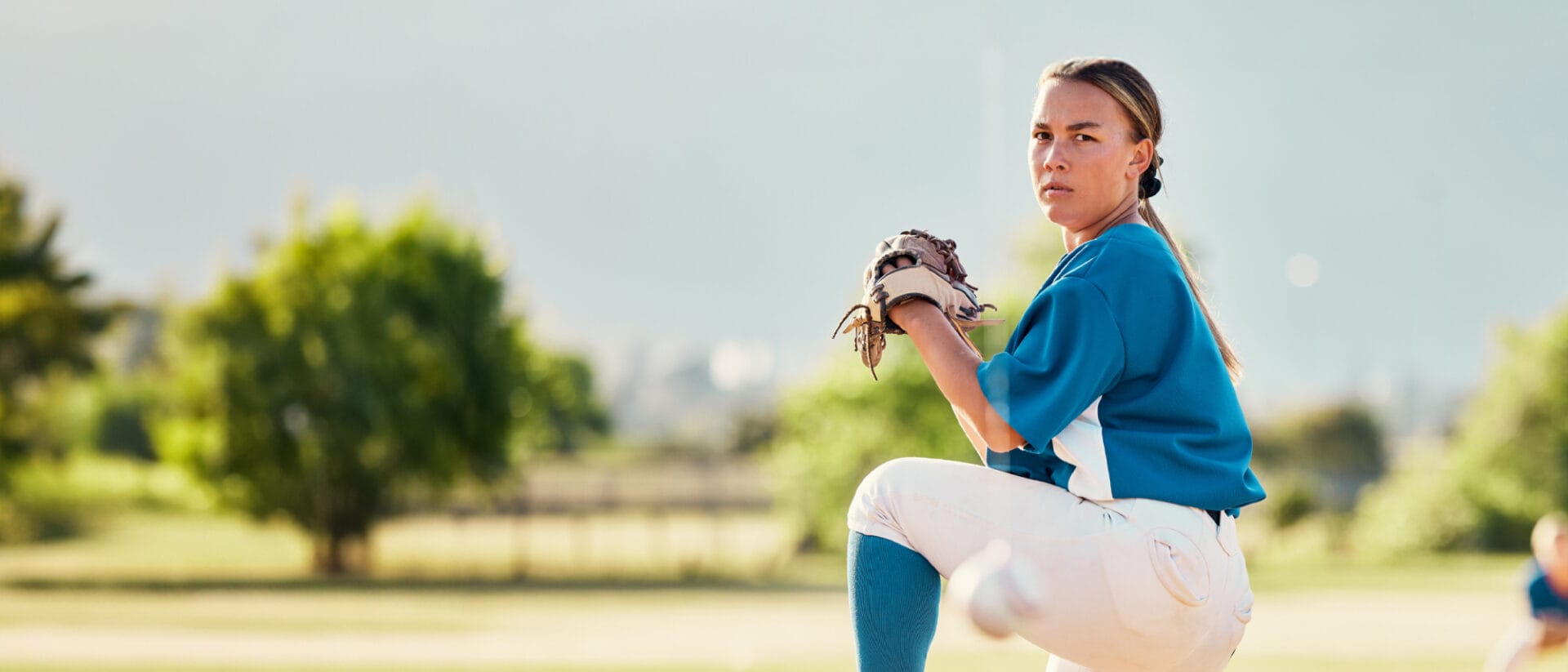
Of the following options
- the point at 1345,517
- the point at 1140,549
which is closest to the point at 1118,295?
the point at 1140,549

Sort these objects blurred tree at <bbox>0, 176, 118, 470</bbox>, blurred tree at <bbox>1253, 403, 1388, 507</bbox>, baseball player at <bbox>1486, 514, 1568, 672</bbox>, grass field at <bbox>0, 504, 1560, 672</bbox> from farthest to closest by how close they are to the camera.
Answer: blurred tree at <bbox>1253, 403, 1388, 507</bbox> → blurred tree at <bbox>0, 176, 118, 470</bbox> → grass field at <bbox>0, 504, 1560, 672</bbox> → baseball player at <bbox>1486, 514, 1568, 672</bbox>

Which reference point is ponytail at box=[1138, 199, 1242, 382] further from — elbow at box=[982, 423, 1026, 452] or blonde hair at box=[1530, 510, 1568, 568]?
blonde hair at box=[1530, 510, 1568, 568]

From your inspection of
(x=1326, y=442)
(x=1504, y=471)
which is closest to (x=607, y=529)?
(x=1504, y=471)

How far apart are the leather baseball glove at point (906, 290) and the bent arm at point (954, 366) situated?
3 centimetres

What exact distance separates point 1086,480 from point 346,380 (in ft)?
111

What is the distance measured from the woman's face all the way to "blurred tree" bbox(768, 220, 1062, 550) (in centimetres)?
3288

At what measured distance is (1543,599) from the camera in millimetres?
10188

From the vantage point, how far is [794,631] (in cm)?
2336

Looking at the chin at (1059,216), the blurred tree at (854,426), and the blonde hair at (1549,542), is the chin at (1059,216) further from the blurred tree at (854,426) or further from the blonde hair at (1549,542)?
the blurred tree at (854,426)

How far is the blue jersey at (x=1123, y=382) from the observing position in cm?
273

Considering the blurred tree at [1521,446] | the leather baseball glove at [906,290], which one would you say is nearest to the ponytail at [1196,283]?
the leather baseball glove at [906,290]

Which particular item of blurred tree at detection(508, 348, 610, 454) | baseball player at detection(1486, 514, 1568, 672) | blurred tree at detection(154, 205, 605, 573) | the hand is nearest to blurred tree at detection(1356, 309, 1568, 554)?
blurred tree at detection(508, 348, 610, 454)

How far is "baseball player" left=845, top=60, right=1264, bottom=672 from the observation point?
9.02 feet

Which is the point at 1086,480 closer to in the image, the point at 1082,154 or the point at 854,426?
the point at 1082,154
